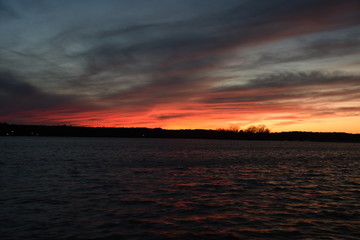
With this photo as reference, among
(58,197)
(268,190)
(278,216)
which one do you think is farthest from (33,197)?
(268,190)

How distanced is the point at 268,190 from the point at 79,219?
18.3 metres

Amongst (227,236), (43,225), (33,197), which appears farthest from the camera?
(33,197)

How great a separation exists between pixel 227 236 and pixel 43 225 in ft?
33.6

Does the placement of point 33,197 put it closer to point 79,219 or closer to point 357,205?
point 79,219

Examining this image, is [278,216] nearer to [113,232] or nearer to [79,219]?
[113,232]

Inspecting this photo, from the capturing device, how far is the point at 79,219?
17969 millimetres

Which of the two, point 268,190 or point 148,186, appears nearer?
point 268,190

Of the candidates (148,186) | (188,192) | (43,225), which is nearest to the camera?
(43,225)

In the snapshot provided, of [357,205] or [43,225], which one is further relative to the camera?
[357,205]

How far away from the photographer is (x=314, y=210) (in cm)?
2094

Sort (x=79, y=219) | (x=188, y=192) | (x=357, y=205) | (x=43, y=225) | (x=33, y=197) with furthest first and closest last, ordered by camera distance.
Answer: (x=188, y=192) → (x=33, y=197) → (x=357, y=205) → (x=79, y=219) → (x=43, y=225)

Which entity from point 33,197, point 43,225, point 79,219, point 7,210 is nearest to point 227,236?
point 79,219

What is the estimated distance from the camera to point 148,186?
30.8 m

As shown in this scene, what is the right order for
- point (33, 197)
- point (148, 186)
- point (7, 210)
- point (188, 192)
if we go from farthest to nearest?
point (148, 186) < point (188, 192) < point (33, 197) < point (7, 210)
